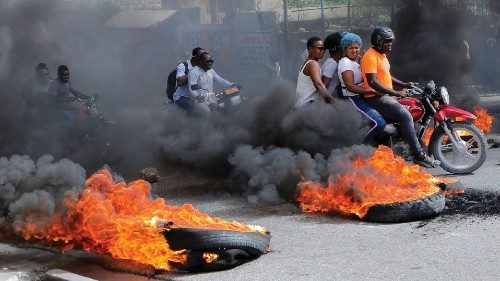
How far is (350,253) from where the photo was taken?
6.42 meters

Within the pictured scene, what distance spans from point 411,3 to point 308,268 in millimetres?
15201

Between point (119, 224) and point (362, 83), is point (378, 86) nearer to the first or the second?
point (362, 83)

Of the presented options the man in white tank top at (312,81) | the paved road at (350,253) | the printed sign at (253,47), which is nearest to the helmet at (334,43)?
the man in white tank top at (312,81)

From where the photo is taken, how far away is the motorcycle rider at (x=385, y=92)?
30.2 ft

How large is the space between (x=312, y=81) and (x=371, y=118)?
84 cm

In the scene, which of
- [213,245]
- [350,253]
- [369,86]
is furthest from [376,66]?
[213,245]

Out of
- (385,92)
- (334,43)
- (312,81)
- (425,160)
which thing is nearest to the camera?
(385,92)

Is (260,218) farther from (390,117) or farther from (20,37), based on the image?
(20,37)

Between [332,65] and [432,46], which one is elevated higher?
[332,65]

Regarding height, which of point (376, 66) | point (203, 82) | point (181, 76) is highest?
point (376, 66)

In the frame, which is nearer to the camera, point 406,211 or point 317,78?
point 406,211

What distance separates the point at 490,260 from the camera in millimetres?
5938

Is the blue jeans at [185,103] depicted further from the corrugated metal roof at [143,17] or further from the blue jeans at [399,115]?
the corrugated metal roof at [143,17]

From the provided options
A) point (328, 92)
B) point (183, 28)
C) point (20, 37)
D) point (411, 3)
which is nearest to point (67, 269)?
point (328, 92)
